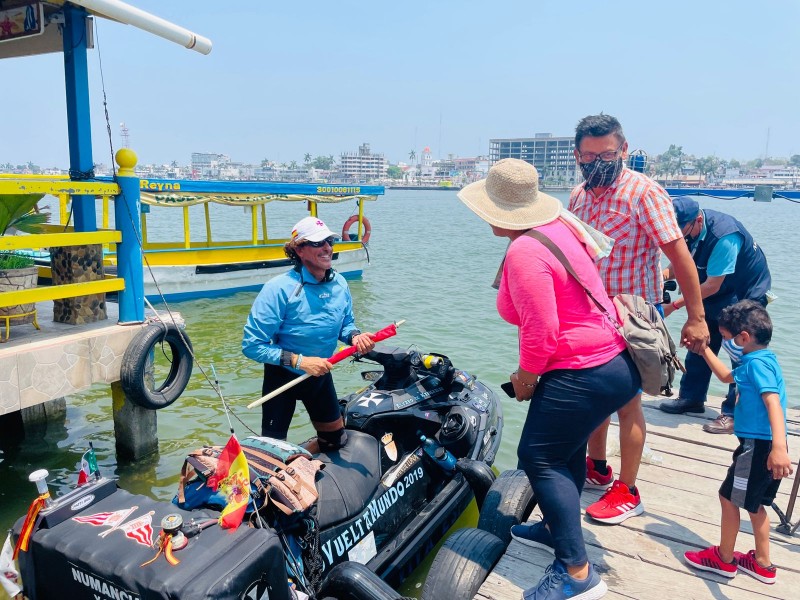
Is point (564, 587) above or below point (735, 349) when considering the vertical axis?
below

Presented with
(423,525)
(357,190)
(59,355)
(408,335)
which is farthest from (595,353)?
(357,190)

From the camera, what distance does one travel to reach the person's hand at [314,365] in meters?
3.56

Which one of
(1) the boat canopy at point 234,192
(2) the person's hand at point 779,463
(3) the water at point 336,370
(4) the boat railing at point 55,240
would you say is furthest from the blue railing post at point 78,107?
(1) the boat canopy at point 234,192

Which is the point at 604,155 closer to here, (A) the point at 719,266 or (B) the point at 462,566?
(A) the point at 719,266

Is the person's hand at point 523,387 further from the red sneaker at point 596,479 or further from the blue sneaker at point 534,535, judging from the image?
the red sneaker at point 596,479

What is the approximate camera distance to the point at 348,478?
3562 millimetres

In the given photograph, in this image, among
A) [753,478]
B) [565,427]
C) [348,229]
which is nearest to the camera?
[565,427]

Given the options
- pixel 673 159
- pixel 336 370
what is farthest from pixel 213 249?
pixel 673 159

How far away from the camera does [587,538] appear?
11.0 feet

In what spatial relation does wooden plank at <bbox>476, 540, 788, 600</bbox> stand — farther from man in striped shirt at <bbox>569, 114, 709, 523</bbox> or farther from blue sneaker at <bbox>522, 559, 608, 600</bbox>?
man in striped shirt at <bbox>569, 114, 709, 523</bbox>

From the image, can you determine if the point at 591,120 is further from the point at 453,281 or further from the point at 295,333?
the point at 453,281

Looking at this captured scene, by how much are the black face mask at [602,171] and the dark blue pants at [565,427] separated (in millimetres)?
1006

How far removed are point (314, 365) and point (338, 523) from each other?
83 cm

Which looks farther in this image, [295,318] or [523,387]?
[295,318]
